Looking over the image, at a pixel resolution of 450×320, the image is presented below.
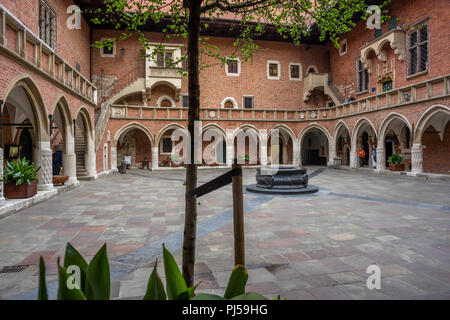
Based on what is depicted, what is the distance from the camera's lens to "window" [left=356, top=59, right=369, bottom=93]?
971 inches

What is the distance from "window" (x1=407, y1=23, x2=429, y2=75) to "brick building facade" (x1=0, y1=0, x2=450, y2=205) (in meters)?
0.07

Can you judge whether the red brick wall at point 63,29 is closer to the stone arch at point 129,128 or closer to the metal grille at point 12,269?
the stone arch at point 129,128

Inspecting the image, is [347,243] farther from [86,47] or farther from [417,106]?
[86,47]

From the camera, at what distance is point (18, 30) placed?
8234mm

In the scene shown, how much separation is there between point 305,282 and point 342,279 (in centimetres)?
51

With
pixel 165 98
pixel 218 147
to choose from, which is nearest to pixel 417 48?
pixel 218 147

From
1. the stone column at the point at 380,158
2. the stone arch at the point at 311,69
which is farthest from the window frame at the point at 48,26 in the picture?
the stone arch at the point at 311,69

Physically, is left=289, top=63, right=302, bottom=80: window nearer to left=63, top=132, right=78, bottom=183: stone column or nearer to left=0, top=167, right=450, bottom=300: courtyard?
left=0, top=167, right=450, bottom=300: courtyard

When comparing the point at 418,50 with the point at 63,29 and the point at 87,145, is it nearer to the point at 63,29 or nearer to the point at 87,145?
the point at 87,145

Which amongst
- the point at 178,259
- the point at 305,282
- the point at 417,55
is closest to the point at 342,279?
the point at 305,282

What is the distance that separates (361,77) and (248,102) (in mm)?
10719

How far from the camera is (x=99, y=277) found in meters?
1.50

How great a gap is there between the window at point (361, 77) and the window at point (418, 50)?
446cm

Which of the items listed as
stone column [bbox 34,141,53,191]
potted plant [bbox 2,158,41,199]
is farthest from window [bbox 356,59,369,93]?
potted plant [bbox 2,158,41,199]
